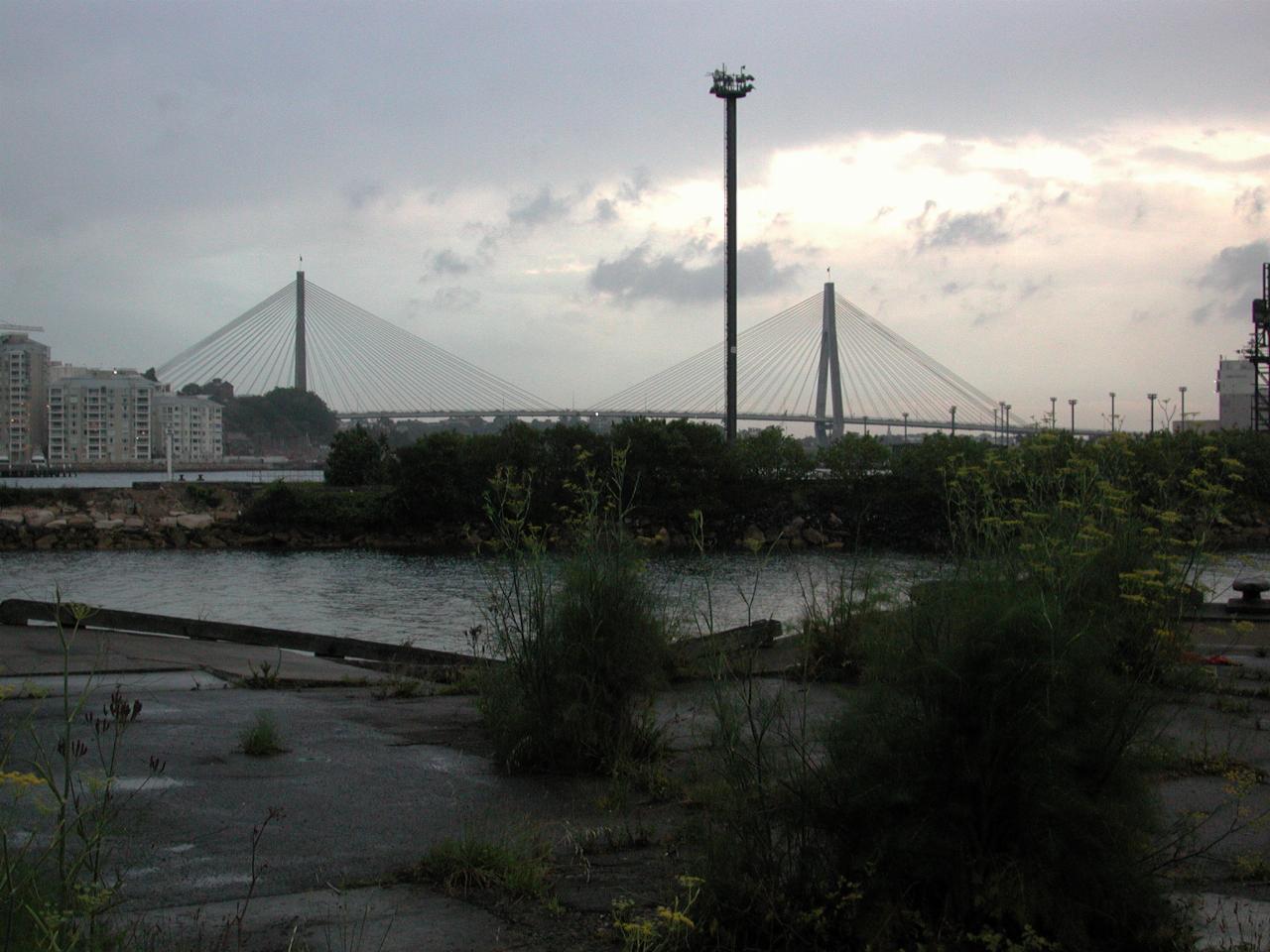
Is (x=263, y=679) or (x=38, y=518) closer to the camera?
(x=263, y=679)

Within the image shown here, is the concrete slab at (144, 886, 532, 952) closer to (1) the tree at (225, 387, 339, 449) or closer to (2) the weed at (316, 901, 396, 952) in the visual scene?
(2) the weed at (316, 901, 396, 952)

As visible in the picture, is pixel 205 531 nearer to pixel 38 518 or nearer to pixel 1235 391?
pixel 38 518

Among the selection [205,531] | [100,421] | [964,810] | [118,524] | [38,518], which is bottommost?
→ [205,531]

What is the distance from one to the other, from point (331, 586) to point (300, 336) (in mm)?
46600

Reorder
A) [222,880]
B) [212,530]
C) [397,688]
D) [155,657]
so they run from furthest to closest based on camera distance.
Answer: [212,530]
[155,657]
[397,688]
[222,880]

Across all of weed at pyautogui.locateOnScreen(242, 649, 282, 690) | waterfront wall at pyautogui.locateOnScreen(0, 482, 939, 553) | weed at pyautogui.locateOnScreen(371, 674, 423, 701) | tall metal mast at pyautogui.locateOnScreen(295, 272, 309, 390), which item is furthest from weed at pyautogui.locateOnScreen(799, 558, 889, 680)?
tall metal mast at pyautogui.locateOnScreen(295, 272, 309, 390)

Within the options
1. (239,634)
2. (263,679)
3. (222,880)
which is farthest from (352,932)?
(239,634)

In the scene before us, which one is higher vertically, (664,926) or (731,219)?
(731,219)

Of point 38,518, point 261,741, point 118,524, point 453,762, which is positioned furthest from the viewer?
point 118,524

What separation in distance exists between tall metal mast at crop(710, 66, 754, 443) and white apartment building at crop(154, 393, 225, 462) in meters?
42.4

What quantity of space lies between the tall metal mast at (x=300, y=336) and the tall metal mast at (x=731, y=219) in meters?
31.5

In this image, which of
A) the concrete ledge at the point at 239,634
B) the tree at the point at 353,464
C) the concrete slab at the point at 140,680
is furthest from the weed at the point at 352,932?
the tree at the point at 353,464

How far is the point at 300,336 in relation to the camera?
7381 cm

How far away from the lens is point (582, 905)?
4.11 meters
